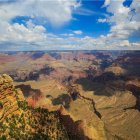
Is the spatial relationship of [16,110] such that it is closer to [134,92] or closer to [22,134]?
[22,134]

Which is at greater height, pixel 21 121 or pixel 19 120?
pixel 19 120

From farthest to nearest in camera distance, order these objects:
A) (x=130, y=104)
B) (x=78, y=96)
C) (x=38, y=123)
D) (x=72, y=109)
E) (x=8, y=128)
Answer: (x=78, y=96) < (x=130, y=104) < (x=72, y=109) < (x=38, y=123) < (x=8, y=128)

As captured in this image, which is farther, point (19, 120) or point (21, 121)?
point (21, 121)

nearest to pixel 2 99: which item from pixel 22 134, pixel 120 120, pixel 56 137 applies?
pixel 22 134

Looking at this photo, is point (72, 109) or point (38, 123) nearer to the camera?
point (38, 123)

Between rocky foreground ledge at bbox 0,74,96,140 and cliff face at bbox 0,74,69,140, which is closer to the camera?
cliff face at bbox 0,74,69,140

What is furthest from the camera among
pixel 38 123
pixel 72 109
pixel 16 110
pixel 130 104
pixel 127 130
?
pixel 130 104

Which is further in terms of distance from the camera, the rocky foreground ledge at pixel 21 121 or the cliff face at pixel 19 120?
the rocky foreground ledge at pixel 21 121

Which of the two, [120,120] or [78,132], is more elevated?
[78,132]
